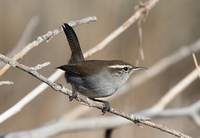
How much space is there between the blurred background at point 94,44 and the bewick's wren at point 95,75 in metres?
2.06

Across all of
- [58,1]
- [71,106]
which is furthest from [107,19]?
[71,106]

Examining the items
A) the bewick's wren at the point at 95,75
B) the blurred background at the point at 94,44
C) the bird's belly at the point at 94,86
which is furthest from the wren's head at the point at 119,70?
the blurred background at the point at 94,44

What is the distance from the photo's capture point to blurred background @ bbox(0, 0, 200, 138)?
194 inches

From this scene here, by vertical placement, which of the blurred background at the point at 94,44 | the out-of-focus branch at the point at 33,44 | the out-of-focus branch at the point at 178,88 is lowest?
the out-of-focus branch at the point at 33,44

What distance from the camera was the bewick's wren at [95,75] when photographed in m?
2.65

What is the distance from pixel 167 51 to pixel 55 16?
7.30 feet

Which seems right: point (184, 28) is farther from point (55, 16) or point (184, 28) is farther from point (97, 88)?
point (97, 88)

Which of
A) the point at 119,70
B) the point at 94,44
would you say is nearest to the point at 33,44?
the point at 119,70

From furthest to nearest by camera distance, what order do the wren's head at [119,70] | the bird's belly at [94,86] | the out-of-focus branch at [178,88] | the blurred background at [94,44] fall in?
1. the blurred background at [94,44]
2. the out-of-focus branch at [178,88]
3. the wren's head at [119,70]
4. the bird's belly at [94,86]

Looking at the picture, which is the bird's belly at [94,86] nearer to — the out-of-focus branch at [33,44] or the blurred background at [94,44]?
the out-of-focus branch at [33,44]

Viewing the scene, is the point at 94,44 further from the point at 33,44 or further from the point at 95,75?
the point at 33,44

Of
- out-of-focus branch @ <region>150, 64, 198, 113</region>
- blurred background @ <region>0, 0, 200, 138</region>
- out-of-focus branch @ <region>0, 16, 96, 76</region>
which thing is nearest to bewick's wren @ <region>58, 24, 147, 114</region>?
out-of-focus branch @ <region>0, 16, 96, 76</region>

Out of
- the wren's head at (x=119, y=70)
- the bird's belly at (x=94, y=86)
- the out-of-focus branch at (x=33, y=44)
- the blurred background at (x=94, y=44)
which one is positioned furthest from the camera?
the blurred background at (x=94, y=44)

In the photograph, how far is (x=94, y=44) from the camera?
509 centimetres
